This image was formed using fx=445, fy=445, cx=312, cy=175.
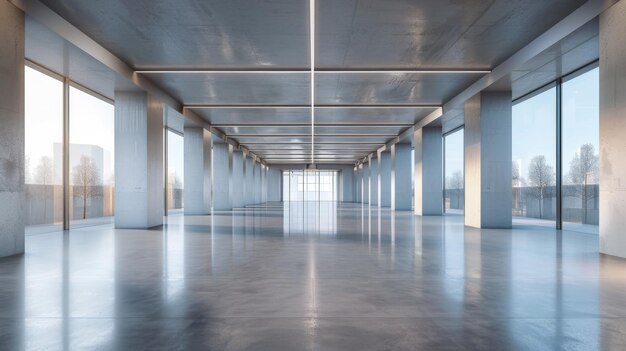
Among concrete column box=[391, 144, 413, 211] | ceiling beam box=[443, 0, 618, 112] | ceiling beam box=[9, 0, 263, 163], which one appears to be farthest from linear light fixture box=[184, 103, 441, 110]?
concrete column box=[391, 144, 413, 211]

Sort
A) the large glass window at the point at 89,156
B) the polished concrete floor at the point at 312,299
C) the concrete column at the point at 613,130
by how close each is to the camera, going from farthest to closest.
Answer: the large glass window at the point at 89,156, the concrete column at the point at 613,130, the polished concrete floor at the point at 312,299

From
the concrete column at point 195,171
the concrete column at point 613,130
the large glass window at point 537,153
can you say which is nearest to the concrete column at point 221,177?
the concrete column at point 195,171

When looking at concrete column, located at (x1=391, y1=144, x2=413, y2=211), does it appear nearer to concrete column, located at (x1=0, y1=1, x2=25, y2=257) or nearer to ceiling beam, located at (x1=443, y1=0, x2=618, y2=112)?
ceiling beam, located at (x1=443, y1=0, x2=618, y2=112)

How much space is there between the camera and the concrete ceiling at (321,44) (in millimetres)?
11867

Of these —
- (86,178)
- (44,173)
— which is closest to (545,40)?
(44,173)

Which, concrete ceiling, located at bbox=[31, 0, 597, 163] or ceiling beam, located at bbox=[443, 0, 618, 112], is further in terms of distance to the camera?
concrete ceiling, located at bbox=[31, 0, 597, 163]

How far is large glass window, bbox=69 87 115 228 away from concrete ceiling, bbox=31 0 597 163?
2085mm

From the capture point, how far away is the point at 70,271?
856 cm

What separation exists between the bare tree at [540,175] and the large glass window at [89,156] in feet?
70.8

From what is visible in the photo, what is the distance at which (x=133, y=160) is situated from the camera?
19438 millimetres

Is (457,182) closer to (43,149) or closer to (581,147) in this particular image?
(581,147)

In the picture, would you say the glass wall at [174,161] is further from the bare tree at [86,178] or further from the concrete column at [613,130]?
the concrete column at [613,130]

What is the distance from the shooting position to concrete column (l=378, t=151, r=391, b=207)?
46.0m

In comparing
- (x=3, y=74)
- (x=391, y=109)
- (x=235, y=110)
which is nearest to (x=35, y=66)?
(x=3, y=74)
